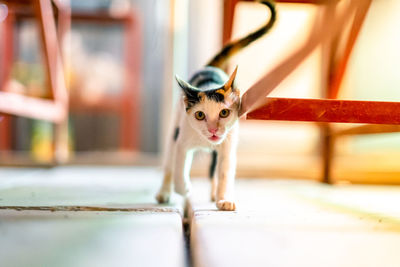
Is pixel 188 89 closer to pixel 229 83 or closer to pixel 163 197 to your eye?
pixel 229 83

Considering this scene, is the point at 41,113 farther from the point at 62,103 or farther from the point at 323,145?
the point at 323,145

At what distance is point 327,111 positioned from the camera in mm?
725

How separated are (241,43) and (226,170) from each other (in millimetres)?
472

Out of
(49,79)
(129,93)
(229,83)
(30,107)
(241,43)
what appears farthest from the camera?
(129,93)

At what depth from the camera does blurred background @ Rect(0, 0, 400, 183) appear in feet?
7.15

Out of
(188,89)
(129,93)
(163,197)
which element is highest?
(188,89)

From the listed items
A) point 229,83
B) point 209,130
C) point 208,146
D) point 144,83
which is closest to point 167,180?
point 208,146

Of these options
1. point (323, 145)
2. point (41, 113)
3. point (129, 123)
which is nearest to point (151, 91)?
point (129, 123)

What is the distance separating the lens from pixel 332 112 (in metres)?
0.73

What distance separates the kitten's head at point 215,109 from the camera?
0.89 metres

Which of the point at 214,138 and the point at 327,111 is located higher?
the point at 327,111

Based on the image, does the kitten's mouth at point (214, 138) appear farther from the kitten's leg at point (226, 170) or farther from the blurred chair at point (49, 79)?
the blurred chair at point (49, 79)

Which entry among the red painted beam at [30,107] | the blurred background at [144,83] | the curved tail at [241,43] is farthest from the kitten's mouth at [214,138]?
the blurred background at [144,83]

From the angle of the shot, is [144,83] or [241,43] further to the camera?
[144,83]
